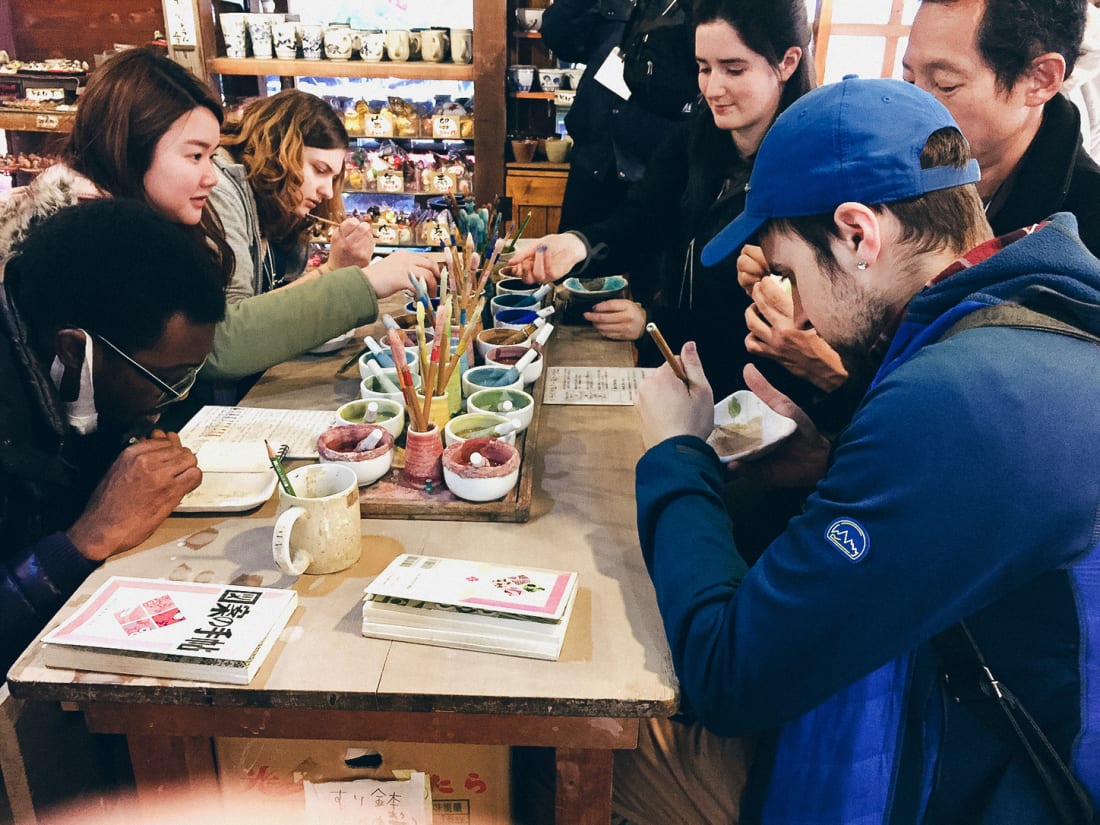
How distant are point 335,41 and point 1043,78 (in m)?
3.64

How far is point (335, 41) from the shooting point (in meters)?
4.23

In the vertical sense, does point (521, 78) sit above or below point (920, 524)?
above

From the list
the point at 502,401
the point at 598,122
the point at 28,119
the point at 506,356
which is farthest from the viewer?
the point at 28,119

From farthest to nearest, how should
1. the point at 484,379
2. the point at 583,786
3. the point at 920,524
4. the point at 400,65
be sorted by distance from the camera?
the point at 400,65
the point at 484,379
the point at 583,786
the point at 920,524

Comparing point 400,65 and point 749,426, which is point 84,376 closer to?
point 749,426

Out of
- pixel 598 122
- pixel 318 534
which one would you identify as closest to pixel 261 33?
pixel 598 122

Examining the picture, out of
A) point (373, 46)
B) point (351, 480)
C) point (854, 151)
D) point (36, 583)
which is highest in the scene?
point (373, 46)

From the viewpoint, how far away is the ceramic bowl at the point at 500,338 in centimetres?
197

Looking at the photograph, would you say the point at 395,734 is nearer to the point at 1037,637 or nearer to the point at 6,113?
the point at 1037,637

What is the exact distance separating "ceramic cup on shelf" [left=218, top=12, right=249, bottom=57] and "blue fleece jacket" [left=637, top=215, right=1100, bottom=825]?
4273 mm

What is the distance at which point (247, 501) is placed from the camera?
133 cm

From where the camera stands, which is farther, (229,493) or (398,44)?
(398,44)

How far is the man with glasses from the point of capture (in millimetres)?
1208

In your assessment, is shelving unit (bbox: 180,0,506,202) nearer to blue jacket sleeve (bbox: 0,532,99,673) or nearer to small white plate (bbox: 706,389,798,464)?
small white plate (bbox: 706,389,798,464)
